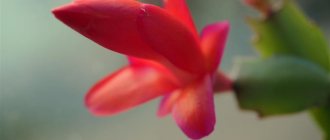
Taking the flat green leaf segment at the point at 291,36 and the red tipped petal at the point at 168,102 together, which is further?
the flat green leaf segment at the point at 291,36

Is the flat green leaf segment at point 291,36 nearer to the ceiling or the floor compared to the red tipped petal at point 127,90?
nearer to the floor

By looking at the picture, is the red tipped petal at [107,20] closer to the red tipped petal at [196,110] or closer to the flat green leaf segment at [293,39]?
the red tipped petal at [196,110]

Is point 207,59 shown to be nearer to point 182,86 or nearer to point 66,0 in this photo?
point 182,86

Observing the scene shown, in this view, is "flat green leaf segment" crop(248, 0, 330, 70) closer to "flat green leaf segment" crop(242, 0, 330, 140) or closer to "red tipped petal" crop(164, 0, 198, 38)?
"flat green leaf segment" crop(242, 0, 330, 140)

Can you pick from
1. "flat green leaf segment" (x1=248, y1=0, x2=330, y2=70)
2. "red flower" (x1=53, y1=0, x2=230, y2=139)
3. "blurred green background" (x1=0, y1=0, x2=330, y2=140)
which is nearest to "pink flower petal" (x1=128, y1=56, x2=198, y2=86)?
"red flower" (x1=53, y1=0, x2=230, y2=139)

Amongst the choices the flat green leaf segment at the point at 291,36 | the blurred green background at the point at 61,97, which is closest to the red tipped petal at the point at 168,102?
the flat green leaf segment at the point at 291,36
